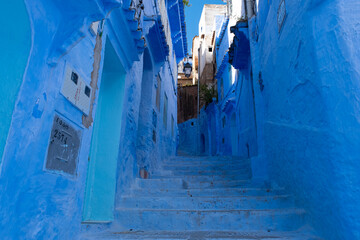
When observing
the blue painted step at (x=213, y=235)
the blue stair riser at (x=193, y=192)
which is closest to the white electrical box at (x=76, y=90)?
the blue painted step at (x=213, y=235)

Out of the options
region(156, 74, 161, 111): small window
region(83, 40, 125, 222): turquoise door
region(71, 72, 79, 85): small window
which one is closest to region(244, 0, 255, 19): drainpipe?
region(156, 74, 161, 111): small window

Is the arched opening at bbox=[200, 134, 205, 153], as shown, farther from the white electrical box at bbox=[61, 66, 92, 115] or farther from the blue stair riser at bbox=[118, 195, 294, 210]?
the white electrical box at bbox=[61, 66, 92, 115]

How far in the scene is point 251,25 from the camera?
6508 mm

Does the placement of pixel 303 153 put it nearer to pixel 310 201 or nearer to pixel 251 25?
pixel 310 201

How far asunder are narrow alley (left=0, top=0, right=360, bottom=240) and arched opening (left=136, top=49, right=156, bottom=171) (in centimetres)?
5

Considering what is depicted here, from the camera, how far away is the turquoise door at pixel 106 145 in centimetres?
373

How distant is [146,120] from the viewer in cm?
637

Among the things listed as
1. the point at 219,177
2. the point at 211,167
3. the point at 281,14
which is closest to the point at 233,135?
the point at 211,167

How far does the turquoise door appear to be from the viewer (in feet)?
12.3

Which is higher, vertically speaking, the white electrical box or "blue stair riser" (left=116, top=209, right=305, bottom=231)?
the white electrical box

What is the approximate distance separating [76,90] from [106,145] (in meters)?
1.49

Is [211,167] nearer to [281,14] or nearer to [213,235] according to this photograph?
[213,235]

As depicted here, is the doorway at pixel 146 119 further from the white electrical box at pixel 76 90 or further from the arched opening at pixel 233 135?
the arched opening at pixel 233 135

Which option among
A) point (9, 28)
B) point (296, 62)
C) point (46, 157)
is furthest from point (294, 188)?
Answer: point (9, 28)
